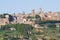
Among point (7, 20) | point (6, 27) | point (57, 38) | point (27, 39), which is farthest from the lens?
point (7, 20)

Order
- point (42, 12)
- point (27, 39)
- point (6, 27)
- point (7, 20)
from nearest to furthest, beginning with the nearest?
point (27, 39) → point (6, 27) → point (7, 20) → point (42, 12)

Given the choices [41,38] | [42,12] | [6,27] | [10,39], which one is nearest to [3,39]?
[10,39]

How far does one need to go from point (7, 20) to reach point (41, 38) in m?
22.7

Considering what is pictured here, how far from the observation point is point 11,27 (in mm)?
38812

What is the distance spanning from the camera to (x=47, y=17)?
164ft

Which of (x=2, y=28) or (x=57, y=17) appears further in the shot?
(x=57, y=17)

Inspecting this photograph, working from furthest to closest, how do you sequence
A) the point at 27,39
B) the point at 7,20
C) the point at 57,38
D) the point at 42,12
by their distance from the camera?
the point at 42,12, the point at 7,20, the point at 27,39, the point at 57,38

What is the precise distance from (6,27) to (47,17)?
1253 centimetres

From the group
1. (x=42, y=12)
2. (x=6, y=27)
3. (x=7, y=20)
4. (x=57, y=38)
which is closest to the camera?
(x=57, y=38)

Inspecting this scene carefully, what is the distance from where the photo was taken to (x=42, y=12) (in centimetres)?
5647

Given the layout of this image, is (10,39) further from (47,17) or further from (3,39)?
(47,17)

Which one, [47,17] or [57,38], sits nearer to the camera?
[57,38]

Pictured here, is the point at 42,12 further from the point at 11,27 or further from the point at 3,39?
the point at 3,39

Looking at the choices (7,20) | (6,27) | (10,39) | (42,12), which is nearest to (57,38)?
(10,39)
